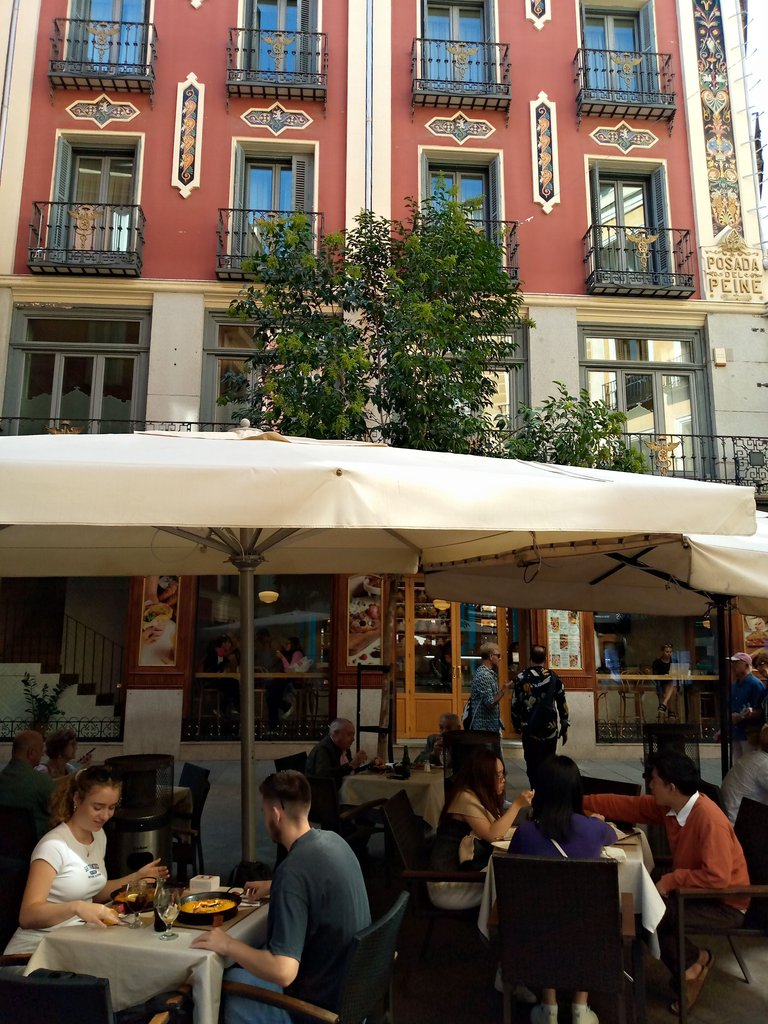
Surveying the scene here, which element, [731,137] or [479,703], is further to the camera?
[731,137]

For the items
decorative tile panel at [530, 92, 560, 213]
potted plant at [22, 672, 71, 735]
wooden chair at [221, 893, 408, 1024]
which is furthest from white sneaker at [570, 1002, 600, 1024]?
decorative tile panel at [530, 92, 560, 213]

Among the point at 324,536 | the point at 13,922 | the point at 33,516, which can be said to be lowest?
the point at 13,922

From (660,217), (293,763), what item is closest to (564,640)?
(293,763)

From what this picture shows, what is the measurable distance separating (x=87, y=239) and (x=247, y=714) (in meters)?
12.5

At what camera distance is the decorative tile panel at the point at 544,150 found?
15.3 metres

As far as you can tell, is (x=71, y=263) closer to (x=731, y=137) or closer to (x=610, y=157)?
(x=610, y=157)

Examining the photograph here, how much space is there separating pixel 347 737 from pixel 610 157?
13.1 m

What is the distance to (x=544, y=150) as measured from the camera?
15484mm

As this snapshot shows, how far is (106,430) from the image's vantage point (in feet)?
46.4

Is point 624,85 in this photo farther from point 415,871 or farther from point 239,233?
point 415,871

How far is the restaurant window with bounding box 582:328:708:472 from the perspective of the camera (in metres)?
15.0

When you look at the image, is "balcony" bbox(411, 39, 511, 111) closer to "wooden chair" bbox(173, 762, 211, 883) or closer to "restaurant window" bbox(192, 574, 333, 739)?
"restaurant window" bbox(192, 574, 333, 739)

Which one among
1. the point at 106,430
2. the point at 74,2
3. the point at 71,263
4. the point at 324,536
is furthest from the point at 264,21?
the point at 324,536

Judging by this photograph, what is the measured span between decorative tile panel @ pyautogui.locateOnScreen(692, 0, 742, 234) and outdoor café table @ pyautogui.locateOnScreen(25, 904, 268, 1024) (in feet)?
52.1
